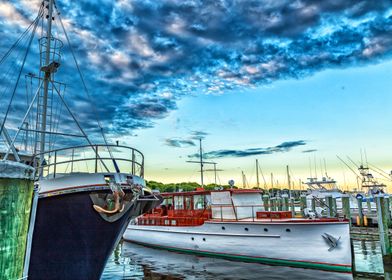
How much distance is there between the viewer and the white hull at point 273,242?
42.3 ft

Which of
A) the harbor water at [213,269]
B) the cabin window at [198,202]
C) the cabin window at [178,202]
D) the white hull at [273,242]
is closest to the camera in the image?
the harbor water at [213,269]

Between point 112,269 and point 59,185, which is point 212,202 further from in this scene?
point 59,185

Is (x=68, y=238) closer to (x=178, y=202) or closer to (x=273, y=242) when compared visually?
(x=273, y=242)

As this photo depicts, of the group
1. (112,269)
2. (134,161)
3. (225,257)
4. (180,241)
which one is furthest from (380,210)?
(112,269)

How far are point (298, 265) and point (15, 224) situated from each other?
12723 millimetres

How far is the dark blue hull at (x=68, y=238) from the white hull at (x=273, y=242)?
329 inches

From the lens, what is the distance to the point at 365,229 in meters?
21.8

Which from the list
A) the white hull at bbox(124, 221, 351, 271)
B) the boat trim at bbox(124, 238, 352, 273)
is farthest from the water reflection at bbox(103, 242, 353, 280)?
the white hull at bbox(124, 221, 351, 271)

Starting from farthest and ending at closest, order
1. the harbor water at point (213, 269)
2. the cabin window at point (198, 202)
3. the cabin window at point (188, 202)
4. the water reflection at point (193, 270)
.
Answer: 1. the cabin window at point (188, 202)
2. the cabin window at point (198, 202)
3. the water reflection at point (193, 270)
4. the harbor water at point (213, 269)

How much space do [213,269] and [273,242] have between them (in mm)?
3121

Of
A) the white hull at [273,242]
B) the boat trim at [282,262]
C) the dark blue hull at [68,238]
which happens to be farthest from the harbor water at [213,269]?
the dark blue hull at [68,238]

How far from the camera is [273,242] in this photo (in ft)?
46.6

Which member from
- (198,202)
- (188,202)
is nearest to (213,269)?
(198,202)

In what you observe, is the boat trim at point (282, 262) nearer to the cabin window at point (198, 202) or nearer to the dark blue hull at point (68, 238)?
the cabin window at point (198, 202)
